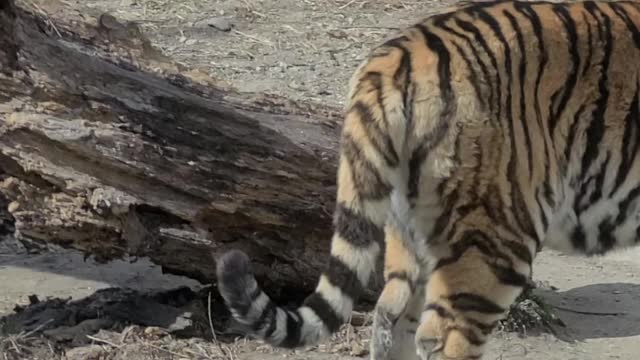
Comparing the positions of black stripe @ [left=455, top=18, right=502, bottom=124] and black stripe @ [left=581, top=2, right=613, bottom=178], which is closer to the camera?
black stripe @ [left=455, top=18, right=502, bottom=124]

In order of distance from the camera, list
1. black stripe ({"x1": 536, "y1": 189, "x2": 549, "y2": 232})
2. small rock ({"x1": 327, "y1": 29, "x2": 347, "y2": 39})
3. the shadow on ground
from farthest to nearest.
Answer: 1. small rock ({"x1": 327, "y1": 29, "x2": 347, "y2": 39})
2. the shadow on ground
3. black stripe ({"x1": 536, "y1": 189, "x2": 549, "y2": 232})

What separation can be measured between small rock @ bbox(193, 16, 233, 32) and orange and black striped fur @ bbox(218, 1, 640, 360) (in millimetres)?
6438

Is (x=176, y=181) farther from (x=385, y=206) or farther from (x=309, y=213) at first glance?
(x=385, y=206)

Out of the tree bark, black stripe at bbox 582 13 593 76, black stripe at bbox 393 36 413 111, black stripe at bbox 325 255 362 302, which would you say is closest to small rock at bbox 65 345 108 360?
the tree bark

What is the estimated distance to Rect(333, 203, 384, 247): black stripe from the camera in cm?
458

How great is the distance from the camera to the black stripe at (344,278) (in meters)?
4.63

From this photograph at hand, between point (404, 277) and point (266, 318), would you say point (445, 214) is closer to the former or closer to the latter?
point (404, 277)

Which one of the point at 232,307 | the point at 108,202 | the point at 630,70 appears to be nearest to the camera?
the point at 232,307

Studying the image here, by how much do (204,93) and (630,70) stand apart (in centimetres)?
201

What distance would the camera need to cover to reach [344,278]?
4.64 metres

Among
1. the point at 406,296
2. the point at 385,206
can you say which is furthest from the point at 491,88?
the point at 406,296

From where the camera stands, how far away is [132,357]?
567 cm

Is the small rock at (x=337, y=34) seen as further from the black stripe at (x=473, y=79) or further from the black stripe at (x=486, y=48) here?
the black stripe at (x=473, y=79)

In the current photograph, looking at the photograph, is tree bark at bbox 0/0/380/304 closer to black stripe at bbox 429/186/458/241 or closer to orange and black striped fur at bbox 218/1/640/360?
orange and black striped fur at bbox 218/1/640/360
